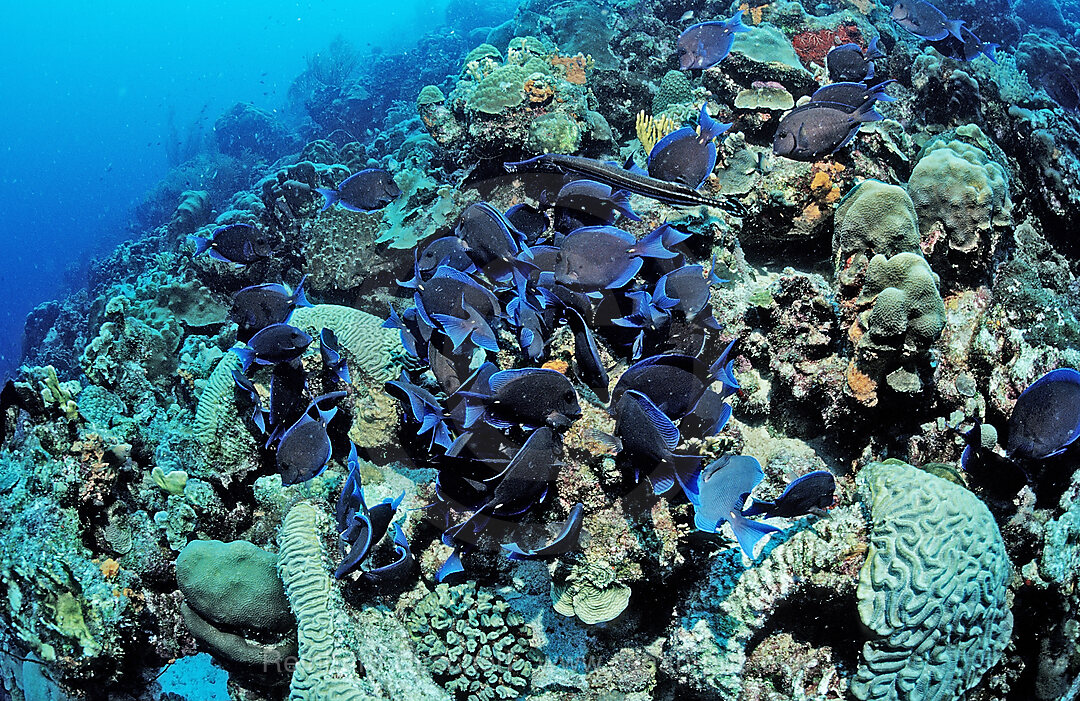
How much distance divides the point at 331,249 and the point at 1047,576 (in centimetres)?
661

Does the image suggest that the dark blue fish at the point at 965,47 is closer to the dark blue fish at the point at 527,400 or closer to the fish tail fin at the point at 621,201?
the fish tail fin at the point at 621,201

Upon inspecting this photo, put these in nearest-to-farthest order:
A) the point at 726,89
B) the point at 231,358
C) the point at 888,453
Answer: the point at 888,453 → the point at 231,358 → the point at 726,89

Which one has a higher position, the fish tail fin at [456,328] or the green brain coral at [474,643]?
the fish tail fin at [456,328]

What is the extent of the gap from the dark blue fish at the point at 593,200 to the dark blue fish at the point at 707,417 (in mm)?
1298

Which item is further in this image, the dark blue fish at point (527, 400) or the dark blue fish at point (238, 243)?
the dark blue fish at point (238, 243)

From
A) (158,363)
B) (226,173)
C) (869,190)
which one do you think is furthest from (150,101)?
(869,190)

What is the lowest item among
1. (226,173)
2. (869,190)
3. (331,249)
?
(226,173)

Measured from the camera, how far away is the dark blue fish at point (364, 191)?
14.7ft

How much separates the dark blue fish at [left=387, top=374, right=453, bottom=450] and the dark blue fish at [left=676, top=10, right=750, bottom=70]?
407 cm

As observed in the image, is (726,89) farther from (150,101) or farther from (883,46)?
(150,101)

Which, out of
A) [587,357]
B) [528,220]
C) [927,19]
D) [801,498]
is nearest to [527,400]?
[587,357]

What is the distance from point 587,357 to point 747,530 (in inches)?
42.6

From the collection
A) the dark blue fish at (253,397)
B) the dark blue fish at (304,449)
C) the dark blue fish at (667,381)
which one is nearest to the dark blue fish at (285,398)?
the dark blue fish at (253,397)

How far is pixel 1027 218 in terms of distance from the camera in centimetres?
498
